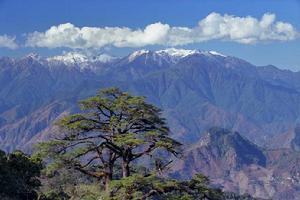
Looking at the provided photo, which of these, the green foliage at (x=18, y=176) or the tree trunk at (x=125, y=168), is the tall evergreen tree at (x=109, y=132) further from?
the green foliage at (x=18, y=176)

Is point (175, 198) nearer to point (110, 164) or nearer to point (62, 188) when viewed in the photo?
point (110, 164)

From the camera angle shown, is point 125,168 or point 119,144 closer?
point 119,144

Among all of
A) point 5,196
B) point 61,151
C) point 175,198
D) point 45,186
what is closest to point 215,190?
point 175,198

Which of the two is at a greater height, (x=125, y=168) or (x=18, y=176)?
(x=125, y=168)

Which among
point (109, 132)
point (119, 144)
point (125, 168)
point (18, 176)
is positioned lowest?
point (18, 176)

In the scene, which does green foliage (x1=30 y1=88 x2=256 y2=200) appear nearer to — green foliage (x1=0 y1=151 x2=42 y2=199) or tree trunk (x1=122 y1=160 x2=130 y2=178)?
tree trunk (x1=122 y1=160 x2=130 y2=178)

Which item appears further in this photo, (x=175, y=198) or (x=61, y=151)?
(x=61, y=151)

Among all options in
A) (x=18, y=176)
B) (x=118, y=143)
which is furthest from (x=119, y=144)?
(x=18, y=176)

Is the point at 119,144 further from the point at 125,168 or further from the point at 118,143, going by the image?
the point at 125,168

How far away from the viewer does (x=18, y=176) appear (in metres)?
37.5

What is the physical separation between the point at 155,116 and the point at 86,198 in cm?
484

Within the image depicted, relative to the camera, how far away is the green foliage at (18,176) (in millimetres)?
35875

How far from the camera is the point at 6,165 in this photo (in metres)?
38.2

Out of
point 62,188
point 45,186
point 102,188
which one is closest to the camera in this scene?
point 102,188
